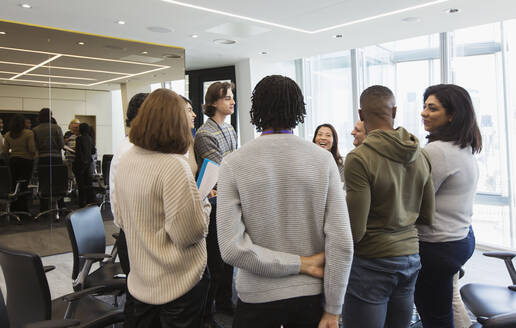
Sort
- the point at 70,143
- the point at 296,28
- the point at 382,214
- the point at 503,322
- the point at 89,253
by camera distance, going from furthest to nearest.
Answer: the point at 296,28 → the point at 70,143 → the point at 89,253 → the point at 382,214 → the point at 503,322

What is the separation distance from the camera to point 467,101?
6.16 ft

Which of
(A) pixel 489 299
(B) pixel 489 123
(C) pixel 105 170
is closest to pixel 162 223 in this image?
(A) pixel 489 299

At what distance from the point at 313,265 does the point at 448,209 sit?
915mm

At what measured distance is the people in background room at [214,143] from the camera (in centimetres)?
262

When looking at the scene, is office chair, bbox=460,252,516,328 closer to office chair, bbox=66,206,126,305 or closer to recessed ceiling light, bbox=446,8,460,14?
office chair, bbox=66,206,126,305

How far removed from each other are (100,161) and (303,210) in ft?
15.4

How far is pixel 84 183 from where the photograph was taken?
17.4 ft

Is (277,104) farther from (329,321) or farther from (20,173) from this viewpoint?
(20,173)

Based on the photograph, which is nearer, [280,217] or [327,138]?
[280,217]

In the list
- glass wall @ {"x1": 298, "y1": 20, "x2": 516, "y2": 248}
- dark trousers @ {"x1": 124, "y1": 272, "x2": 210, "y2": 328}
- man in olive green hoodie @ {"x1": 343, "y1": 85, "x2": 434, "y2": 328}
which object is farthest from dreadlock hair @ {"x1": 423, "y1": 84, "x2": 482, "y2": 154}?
glass wall @ {"x1": 298, "y1": 20, "x2": 516, "y2": 248}

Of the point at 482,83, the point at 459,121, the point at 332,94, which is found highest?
the point at 332,94

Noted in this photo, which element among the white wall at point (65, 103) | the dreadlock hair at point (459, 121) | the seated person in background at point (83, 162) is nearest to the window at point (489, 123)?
the dreadlock hair at point (459, 121)

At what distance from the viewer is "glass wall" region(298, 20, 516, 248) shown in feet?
16.1

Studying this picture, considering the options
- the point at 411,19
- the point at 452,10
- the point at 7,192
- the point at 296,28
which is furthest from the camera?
the point at 296,28
